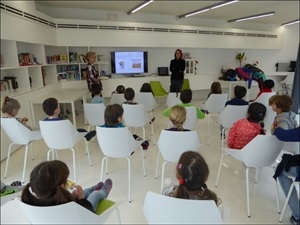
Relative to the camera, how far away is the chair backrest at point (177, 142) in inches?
81.9

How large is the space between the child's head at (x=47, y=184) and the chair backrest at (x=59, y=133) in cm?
130

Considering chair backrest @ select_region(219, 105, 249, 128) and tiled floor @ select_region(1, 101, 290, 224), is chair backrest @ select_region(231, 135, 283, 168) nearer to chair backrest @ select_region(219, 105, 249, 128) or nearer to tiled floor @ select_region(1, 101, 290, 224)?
tiled floor @ select_region(1, 101, 290, 224)

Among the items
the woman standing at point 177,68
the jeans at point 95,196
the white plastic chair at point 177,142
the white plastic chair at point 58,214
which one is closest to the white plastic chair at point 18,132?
the jeans at point 95,196

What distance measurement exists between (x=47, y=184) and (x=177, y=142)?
4.05 feet

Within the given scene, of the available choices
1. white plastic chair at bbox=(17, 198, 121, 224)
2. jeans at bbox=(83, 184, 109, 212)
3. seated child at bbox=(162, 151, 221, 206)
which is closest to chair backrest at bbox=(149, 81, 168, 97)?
jeans at bbox=(83, 184, 109, 212)

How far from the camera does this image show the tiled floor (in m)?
2.07

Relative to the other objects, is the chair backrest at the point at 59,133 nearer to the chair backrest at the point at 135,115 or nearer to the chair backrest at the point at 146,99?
the chair backrest at the point at 135,115

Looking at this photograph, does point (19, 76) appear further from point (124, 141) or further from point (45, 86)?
point (124, 141)

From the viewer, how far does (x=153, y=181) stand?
105 inches

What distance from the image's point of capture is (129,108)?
3301mm

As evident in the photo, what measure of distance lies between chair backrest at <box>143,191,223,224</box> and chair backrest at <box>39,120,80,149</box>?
5.23 feet

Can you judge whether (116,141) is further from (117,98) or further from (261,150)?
(117,98)

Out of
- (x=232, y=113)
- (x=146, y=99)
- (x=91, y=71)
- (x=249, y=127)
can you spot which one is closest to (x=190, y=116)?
(x=232, y=113)

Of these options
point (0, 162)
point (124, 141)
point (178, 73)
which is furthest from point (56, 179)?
point (178, 73)
